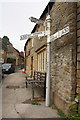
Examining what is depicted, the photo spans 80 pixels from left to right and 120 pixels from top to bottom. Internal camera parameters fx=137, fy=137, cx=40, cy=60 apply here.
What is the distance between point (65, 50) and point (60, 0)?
1831 millimetres

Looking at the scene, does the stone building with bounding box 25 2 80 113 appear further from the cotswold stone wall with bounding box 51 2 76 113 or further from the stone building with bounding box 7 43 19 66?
the stone building with bounding box 7 43 19 66

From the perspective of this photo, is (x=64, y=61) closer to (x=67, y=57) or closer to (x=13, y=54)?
(x=67, y=57)

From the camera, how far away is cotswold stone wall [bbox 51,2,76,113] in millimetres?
3830

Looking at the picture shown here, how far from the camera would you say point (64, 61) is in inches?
168

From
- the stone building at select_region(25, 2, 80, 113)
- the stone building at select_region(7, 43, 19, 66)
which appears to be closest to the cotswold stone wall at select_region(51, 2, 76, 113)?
the stone building at select_region(25, 2, 80, 113)

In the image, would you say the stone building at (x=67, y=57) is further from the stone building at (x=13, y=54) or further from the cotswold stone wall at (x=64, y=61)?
the stone building at (x=13, y=54)

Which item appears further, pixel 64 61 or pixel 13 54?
pixel 13 54

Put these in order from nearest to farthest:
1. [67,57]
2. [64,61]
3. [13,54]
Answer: [67,57] < [64,61] < [13,54]

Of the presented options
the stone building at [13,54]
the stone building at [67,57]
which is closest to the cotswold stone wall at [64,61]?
the stone building at [67,57]

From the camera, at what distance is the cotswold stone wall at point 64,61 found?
3.83 meters

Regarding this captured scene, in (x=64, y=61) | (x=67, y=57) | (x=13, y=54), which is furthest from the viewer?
(x=13, y=54)

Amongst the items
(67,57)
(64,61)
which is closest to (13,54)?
(64,61)

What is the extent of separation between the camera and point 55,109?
4688 millimetres

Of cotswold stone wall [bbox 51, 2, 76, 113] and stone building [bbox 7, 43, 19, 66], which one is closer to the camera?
cotswold stone wall [bbox 51, 2, 76, 113]
